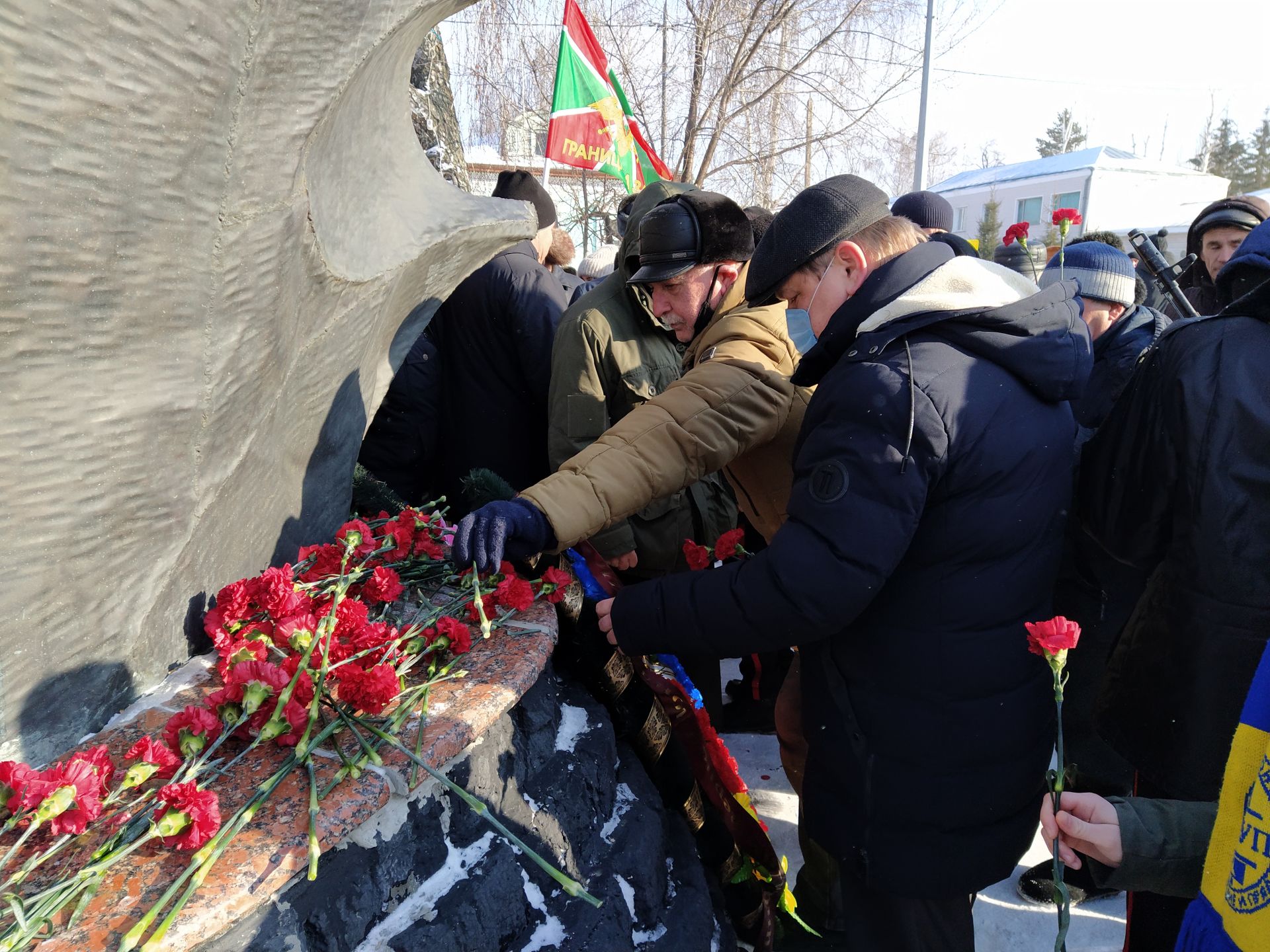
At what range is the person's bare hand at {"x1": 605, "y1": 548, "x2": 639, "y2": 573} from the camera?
272 centimetres

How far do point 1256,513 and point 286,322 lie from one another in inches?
71.7

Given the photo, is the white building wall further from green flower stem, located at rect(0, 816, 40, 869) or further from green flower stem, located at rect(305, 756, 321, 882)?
green flower stem, located at rect(0, 816, 40, 869)

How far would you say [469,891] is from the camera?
4.71 feet

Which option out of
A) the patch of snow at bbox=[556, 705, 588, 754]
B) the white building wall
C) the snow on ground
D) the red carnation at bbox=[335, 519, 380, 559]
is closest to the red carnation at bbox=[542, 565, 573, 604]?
the patch of snow at bbox=[556, 705, 588, 754]

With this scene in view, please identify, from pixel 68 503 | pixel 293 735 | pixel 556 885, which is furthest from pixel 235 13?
pixel 556 885

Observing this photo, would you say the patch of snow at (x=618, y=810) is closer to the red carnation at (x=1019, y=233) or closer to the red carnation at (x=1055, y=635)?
the red carnation at (x=1055, y=635)

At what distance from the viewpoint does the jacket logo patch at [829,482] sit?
1.54 m

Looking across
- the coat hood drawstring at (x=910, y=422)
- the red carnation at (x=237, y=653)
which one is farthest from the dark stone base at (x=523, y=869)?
the coat hood drawstring at (x=910, y=422)

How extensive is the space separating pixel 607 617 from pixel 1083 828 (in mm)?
951

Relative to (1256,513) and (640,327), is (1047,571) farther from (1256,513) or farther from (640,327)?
(640,327)

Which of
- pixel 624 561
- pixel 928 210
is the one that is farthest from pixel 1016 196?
pixel 624 561

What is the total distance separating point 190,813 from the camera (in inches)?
45.1

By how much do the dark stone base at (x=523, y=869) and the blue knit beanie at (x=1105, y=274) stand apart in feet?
9.20

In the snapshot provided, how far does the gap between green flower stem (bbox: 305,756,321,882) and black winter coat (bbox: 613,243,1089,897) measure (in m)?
0.70
